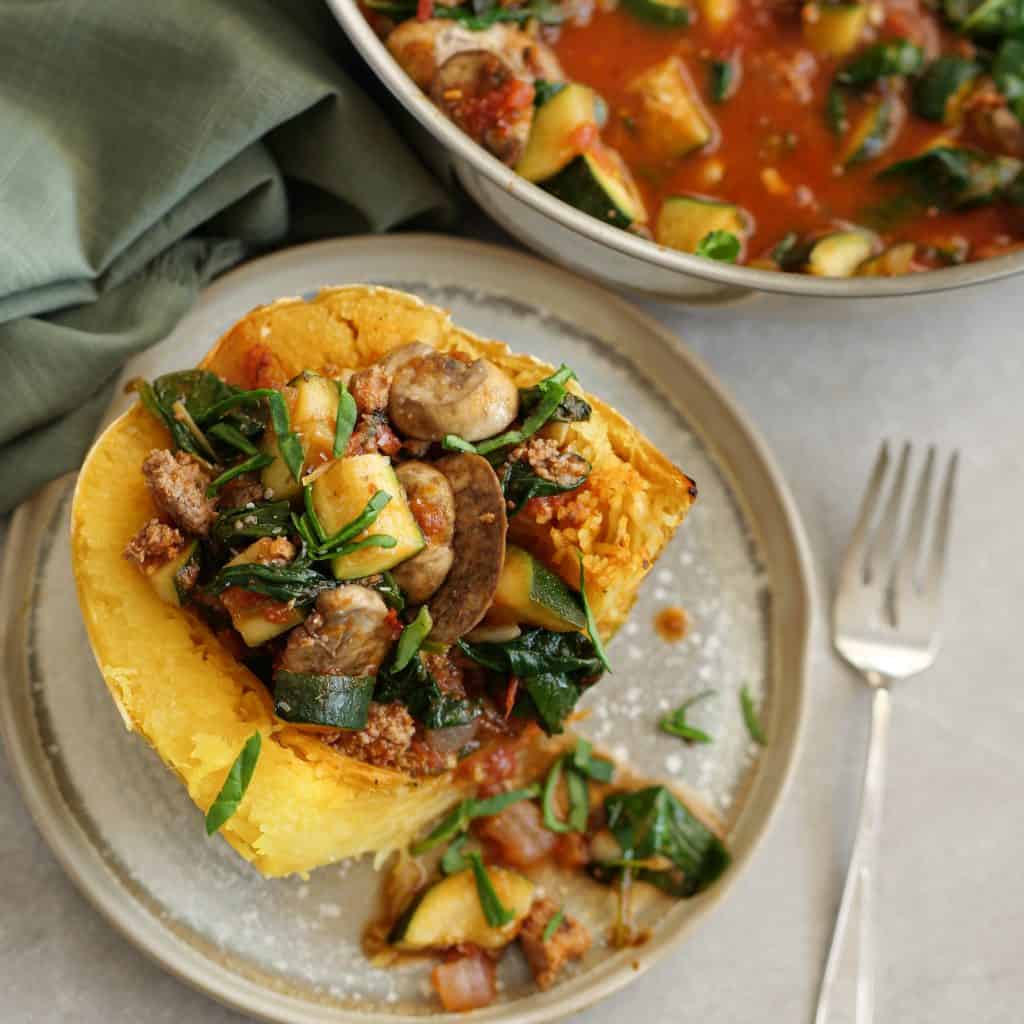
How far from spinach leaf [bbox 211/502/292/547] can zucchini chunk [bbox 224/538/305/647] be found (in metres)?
0.03

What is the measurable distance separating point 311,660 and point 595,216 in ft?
3.96

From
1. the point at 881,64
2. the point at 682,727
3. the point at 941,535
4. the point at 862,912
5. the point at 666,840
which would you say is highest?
the point at 881,64

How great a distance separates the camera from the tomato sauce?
9.42ft

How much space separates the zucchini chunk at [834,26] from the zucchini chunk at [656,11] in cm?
32

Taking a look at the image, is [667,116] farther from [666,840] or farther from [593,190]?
[666,840]

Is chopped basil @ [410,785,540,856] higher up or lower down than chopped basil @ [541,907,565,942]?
higher up

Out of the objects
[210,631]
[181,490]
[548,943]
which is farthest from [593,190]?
[548,943]

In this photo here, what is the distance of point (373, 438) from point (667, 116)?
1160 millimetres

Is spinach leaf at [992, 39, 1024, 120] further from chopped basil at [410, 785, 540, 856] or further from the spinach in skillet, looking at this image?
chopped basil at [410, 785, 540, 856]

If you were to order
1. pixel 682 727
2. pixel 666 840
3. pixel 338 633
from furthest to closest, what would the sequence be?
1. pixel 682 727
2. pixel 666 840
3. pixel 338 633

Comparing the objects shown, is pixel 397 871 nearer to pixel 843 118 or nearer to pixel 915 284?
pixel 915 284

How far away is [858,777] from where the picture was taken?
9.73ft

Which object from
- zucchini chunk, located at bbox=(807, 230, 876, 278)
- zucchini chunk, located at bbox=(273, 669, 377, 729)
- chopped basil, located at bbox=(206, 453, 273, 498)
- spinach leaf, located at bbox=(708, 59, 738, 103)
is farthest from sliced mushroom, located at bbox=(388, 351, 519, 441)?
spinach leaf, located at bbox=(708, 59, 738, 103)

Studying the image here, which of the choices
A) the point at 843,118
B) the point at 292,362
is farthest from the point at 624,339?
the point at 292,362
